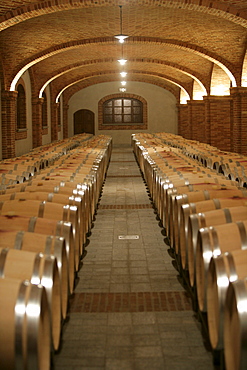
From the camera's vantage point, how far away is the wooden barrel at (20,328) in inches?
88.7

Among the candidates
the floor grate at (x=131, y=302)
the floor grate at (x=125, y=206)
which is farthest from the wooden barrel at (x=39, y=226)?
the floor grate at (x=125, y=206)

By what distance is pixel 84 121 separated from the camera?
31797mm

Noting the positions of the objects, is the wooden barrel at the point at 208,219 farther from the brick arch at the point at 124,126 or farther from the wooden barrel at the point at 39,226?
the brick arch at the point at 124,126

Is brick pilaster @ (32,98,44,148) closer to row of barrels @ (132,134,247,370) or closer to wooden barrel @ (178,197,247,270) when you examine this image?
row of barrels @ (132,134,247,370)

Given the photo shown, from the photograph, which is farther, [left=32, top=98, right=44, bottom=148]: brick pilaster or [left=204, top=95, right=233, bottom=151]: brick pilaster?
[left=32, top=98, right=44, bottom=148]: brick pilaster

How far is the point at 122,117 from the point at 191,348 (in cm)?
2922

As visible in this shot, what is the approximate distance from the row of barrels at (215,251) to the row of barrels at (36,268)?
1.03 m

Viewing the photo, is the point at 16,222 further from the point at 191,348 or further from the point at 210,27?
the point at 210,27

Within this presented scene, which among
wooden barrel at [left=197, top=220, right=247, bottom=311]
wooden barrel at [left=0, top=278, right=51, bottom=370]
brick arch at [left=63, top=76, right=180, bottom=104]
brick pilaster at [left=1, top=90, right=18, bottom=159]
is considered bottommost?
wooden barrel at [left=0, top=278, right=51, bottom=370]

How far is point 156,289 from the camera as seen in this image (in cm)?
464

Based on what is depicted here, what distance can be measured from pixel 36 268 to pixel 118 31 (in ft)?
42.5

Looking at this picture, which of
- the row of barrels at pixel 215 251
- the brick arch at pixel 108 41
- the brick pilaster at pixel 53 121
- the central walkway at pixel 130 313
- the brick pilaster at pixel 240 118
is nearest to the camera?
the row of barrels at pixel 215 251

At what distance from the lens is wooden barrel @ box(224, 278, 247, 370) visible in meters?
2.31

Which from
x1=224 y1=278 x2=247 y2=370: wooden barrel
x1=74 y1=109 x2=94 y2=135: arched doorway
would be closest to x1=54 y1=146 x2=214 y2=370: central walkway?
x1=224 y1=278 x2=247 y2=370: wooden barrel
